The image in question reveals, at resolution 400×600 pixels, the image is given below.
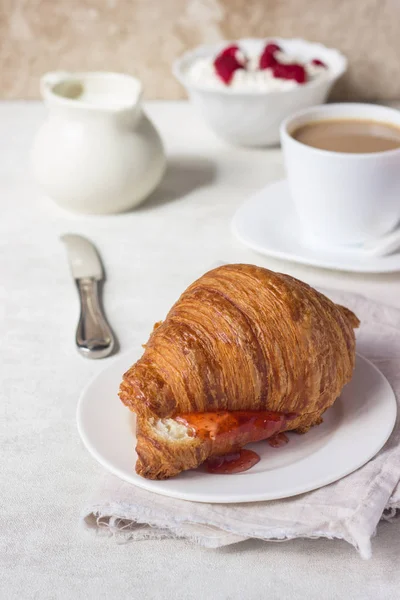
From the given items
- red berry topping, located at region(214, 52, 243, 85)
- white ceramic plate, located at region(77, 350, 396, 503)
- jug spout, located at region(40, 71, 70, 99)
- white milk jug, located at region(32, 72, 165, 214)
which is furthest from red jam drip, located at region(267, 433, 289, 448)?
red berry topping, located at region(214, 52, 243, 85)

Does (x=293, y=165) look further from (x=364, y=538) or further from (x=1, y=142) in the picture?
(x=1, y=142)

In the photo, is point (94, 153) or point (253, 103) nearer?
point (94, 153)

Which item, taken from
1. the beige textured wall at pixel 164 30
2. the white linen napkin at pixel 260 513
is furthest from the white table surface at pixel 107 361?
the beige textured wall at pixel 164 30

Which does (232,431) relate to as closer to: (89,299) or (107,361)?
(107,361)

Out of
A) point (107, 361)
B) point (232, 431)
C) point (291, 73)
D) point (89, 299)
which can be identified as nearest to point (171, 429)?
point (232, 431)

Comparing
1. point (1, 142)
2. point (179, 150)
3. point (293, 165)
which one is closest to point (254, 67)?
point (179, 150)

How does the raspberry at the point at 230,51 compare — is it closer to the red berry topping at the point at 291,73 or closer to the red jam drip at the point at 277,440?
the red berry topping at the point at 291,73

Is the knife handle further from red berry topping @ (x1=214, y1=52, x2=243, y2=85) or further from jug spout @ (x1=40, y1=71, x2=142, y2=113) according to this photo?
red berry topping @ (x1=214, y1=52, x2=243, y2=85)
